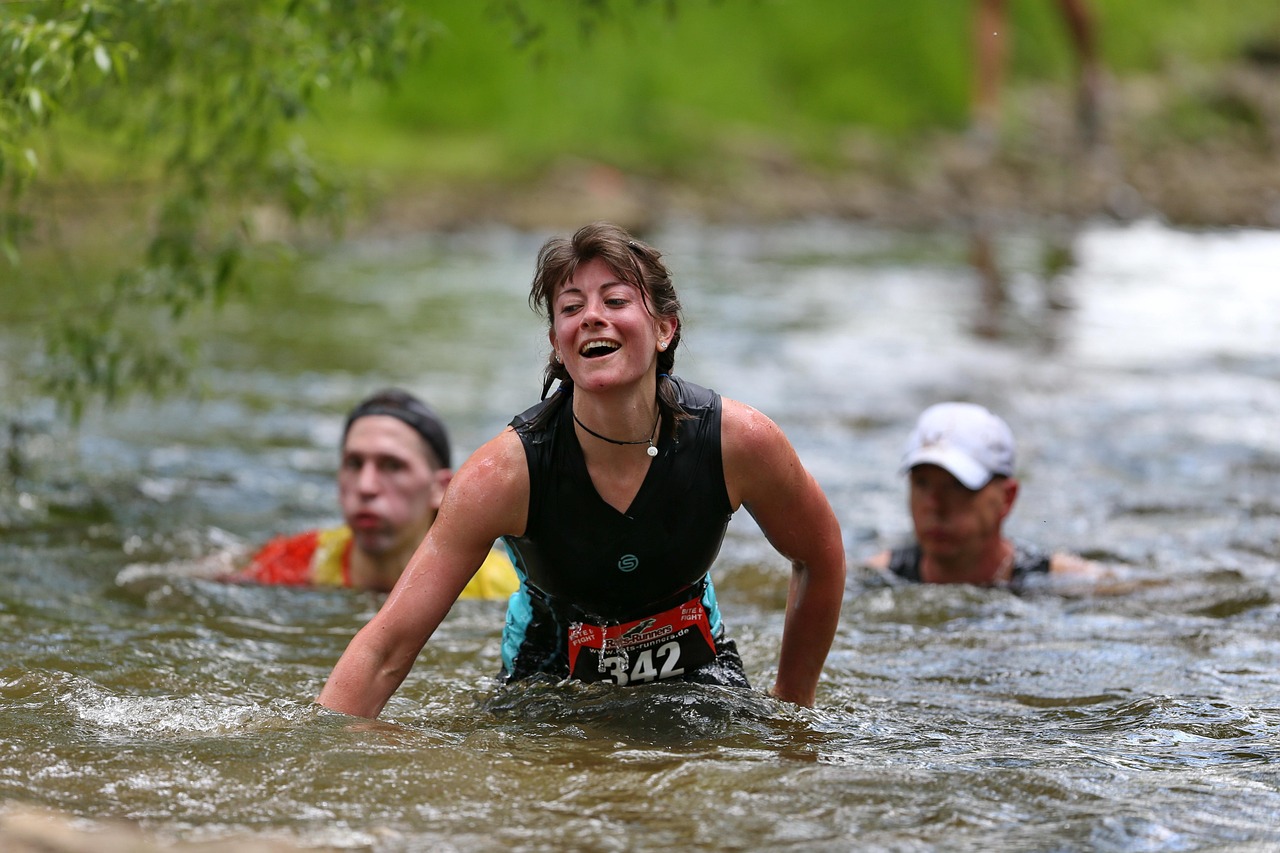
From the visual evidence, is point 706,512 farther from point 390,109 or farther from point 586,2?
point 390,109

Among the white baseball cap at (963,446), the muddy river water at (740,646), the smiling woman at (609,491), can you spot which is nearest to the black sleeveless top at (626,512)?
the smiling woman at (609,491)

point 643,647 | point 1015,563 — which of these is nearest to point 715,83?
point 1015,563

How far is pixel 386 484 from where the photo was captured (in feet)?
22.2

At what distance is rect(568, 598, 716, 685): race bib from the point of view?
477 centimetres

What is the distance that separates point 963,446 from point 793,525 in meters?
2.53

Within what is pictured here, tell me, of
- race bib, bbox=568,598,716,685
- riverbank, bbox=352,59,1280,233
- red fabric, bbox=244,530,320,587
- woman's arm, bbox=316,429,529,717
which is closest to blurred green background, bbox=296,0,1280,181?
riverbank, bbox=352,59,1280,233

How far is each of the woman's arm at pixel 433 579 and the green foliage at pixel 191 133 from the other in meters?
2.98

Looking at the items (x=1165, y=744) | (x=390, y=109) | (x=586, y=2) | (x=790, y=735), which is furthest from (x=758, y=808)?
(x=390, y=109)

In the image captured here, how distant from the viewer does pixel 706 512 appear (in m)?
4.48

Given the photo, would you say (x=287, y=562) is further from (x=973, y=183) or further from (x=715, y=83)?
(x=715, y=83)

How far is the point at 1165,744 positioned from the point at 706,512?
1577 mm

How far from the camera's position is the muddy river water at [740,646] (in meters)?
3.89

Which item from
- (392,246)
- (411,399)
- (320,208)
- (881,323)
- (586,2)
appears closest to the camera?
(411,399)

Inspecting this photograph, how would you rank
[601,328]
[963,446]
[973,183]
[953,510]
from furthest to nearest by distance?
1. [973,183]
2. [953,510]
3. [963,446]
4. [601,328]
